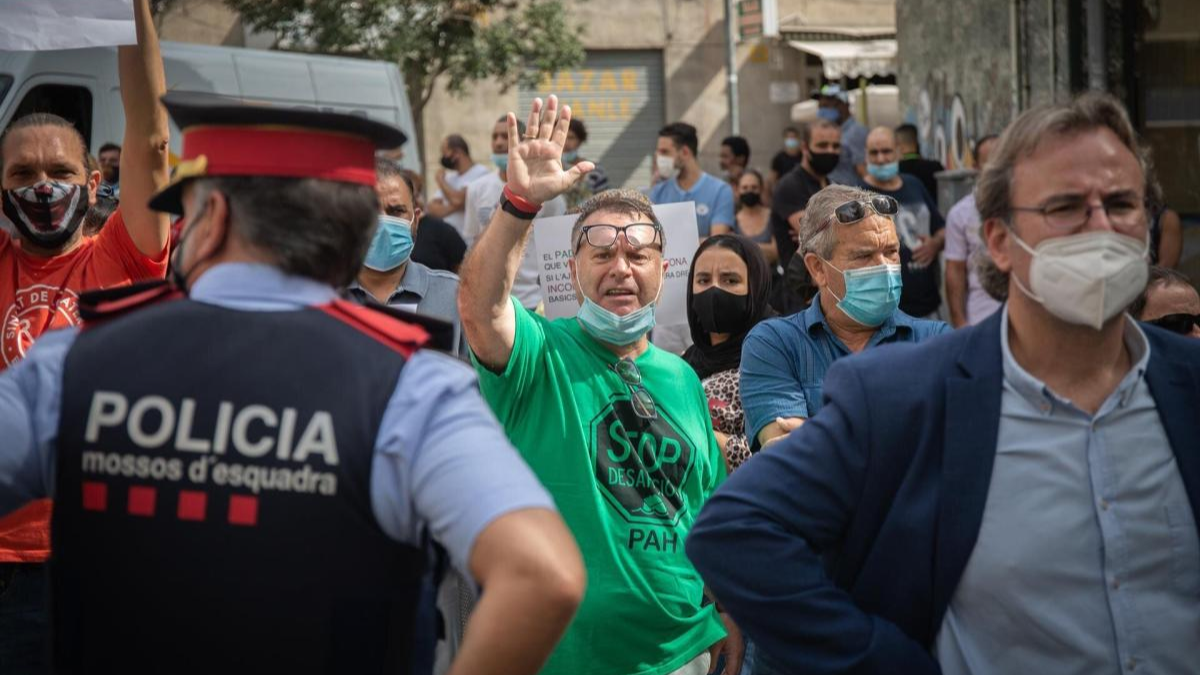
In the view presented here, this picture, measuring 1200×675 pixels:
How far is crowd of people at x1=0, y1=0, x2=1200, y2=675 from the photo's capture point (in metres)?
2.24

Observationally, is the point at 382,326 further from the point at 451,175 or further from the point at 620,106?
the point at 620,106

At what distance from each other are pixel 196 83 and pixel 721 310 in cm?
846

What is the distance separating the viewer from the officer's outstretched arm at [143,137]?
395 centimetres

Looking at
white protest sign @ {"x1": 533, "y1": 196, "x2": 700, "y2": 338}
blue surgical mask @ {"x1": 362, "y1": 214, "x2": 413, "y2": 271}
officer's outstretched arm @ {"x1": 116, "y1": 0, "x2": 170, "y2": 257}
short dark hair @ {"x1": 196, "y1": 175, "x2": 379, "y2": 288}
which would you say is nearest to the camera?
short dark hair @ {"x1": 196, "y1": 175, "x2": 379, "y2": 288}

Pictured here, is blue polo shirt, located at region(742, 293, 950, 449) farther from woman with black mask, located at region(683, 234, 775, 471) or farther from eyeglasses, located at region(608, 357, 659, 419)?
woman with black mask, located at region(683, 234, 775, 471)

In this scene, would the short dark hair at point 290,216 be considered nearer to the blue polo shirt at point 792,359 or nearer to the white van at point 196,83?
the blue polo shirt at point 792,359

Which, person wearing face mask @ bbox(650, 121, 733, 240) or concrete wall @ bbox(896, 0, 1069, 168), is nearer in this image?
person wearing face mask @ bbox(650, 121, 733, 240)

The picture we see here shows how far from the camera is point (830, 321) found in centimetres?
461

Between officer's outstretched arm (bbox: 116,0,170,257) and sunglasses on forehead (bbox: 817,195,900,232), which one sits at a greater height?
officer's outstretched arm (bbox: 116,0,170,257)

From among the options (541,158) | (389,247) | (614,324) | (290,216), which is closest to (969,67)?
(389,247)

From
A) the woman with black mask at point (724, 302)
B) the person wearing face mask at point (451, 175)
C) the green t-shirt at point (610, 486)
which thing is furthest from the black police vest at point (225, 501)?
the person wearing face mask at point (451, 175)

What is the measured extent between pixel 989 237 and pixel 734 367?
252cm

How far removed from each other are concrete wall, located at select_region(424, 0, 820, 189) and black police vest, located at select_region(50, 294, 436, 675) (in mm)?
24659

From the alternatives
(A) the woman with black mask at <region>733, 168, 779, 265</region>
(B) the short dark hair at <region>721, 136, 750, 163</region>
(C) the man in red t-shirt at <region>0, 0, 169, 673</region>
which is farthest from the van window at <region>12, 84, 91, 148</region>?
(C) the man in red t-shirt at <region>0, 0, 169, 673</region>
